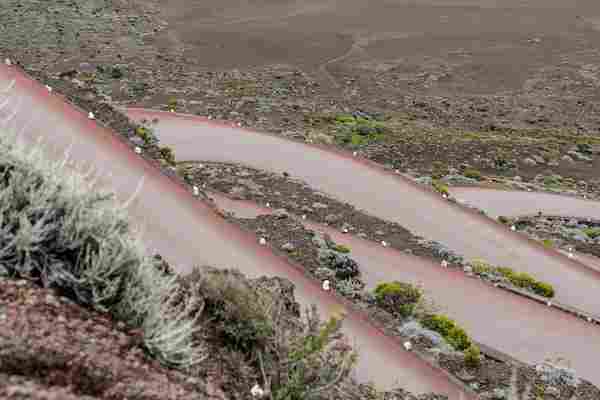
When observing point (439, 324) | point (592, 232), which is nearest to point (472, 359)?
point (439, 324)

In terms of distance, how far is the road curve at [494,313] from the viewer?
11.3m

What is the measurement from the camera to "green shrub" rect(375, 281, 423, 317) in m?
11.2

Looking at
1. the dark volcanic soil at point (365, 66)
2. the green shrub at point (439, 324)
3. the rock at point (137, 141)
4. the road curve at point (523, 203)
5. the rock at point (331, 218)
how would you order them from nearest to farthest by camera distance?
the green shrub at point (439, 324) < the rock at point (137, 141) < the rock at point (331, 218) < the road curve at point (523, 203) < the dark volcanic soil at point (365, 66)

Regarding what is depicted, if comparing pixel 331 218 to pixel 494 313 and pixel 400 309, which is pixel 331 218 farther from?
pixel 494 313

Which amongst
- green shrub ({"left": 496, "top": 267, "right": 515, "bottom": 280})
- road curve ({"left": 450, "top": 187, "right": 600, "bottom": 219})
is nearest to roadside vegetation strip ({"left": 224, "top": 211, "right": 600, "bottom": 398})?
green shrub ({"left": 496, "top": 267, "right": 515, "bottom": 280})

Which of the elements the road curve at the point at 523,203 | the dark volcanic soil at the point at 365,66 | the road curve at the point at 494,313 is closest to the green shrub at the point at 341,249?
the road curve at the point at 494,313

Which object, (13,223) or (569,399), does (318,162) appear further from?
(13,223)

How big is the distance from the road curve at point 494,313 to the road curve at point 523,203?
6546 millimetres

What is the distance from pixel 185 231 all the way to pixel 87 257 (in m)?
5.43

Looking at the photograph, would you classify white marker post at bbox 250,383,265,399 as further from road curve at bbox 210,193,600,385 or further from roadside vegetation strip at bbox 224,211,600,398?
road curve at bbox 210,193,600,385

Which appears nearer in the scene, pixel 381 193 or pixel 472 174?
pixel 381 193

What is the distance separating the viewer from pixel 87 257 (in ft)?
16.8

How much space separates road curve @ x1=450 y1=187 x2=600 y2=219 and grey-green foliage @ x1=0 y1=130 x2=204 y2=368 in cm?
1496

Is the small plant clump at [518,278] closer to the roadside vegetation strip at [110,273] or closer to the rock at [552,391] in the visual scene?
the rock at [552,391]
